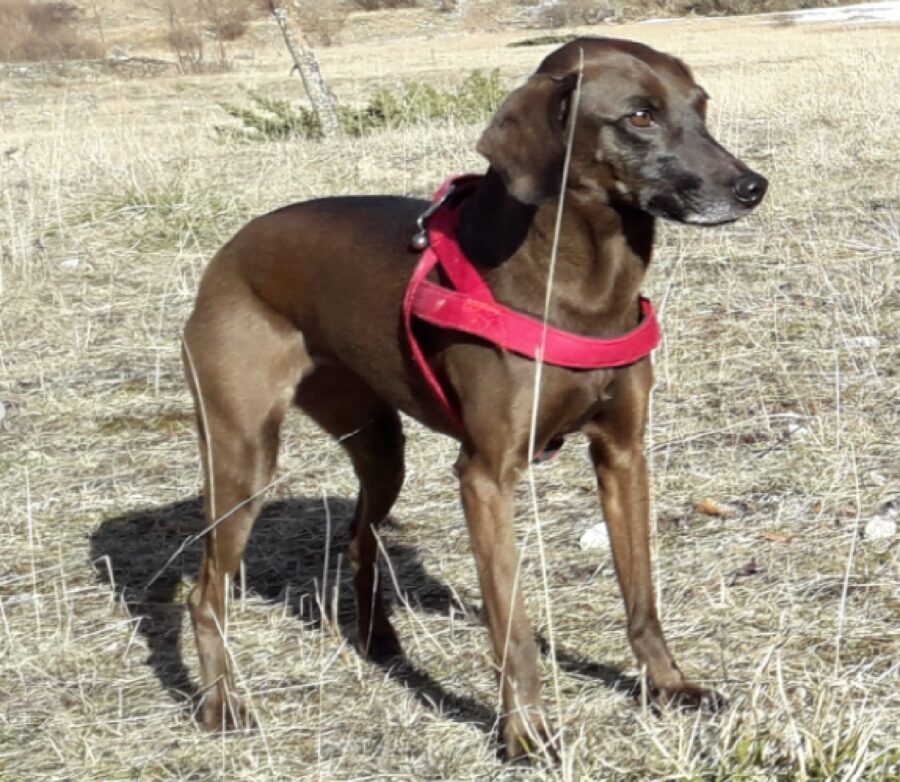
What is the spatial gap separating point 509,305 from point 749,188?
0.57 metres

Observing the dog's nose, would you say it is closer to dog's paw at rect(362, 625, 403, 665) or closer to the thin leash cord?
the thin leash cord

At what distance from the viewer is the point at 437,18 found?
148 feet

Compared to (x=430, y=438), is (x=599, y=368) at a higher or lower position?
higher

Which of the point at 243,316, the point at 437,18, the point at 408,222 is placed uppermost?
the point at 408,222

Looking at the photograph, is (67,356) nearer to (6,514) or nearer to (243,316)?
(6,514)

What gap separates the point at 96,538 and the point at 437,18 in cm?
4224

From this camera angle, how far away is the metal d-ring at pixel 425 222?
11.0 ft

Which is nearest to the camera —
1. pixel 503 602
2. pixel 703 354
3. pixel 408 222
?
pixel 503 602

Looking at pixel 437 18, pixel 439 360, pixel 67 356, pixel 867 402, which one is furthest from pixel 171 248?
pixel 437 18

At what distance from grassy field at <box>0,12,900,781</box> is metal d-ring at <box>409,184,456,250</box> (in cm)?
77

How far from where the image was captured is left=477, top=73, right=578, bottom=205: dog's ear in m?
2.93

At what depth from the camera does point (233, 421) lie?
3.66m

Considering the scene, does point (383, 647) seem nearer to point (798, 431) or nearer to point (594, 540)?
point (594, 540)

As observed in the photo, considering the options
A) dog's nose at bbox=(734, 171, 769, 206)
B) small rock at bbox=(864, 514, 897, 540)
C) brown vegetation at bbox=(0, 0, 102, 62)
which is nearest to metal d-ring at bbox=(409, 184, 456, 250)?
dog's nose at bbox=(734, 171, 769, 206)
